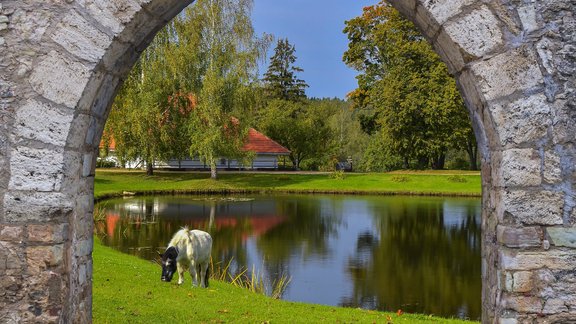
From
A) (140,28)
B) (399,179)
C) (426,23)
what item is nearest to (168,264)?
(140,28)

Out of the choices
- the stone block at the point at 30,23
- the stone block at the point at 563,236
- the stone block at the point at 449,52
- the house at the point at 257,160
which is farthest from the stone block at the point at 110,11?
the house at the point at 257,160

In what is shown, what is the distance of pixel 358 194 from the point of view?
98.3 feet

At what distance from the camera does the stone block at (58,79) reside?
3758 millimetres

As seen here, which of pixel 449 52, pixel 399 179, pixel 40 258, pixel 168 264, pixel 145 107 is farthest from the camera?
pixel 399 179

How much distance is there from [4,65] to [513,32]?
3255 mm

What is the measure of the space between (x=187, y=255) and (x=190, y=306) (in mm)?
1464

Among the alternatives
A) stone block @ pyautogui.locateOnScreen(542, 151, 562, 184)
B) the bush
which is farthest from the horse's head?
the bush

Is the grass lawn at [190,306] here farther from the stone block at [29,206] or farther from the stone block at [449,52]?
the stone block at [449,52]

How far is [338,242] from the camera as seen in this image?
52.5 feet

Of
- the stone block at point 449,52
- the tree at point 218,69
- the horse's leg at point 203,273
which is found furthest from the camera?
the tree at point 218,69

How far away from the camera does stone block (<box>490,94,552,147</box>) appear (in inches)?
138

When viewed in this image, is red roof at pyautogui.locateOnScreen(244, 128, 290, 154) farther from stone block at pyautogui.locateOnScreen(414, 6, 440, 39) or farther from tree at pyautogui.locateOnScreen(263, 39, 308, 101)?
stone block at pyautogui.locateOnScreen(414, 6, 440, 39)

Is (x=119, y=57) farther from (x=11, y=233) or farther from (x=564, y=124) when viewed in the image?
(x=564, y=124)

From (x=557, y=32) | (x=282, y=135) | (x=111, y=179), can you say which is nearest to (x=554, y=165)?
(x=557, y=32)
